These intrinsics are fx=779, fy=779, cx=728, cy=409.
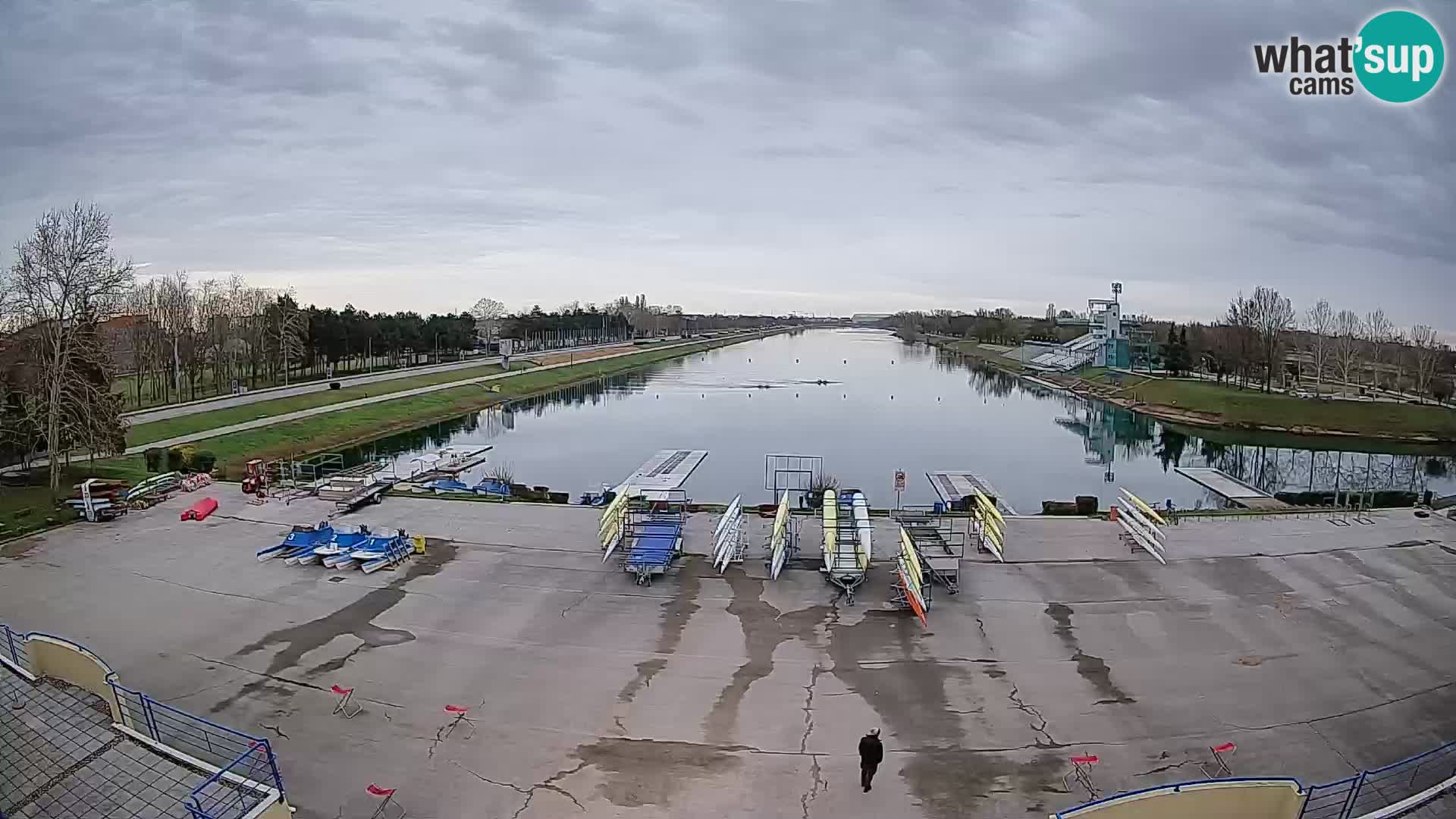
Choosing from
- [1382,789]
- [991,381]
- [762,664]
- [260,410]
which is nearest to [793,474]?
[762,664]

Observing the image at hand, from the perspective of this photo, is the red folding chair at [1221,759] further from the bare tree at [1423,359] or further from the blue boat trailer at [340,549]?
the bare tree at [1423,359]

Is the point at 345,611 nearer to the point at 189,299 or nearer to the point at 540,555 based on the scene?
the point at 540,555

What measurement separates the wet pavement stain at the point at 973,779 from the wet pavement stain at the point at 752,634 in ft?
8.17

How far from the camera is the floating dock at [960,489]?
2597 cm

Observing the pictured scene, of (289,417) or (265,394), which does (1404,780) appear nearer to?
(289,417)

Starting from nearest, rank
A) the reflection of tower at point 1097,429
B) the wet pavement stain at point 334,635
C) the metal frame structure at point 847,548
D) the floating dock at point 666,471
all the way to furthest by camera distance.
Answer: the wet pavement stain at point 334,635
the metal frame structure at point 847,548
the floating dock at point 666,471
the reflection of tower at point 1097,429

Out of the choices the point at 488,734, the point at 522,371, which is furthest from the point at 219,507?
the point at 522,371

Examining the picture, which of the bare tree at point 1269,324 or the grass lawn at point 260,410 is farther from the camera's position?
the bare tree at point 1269,324

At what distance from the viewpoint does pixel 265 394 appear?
50.6 meters

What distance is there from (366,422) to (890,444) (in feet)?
101

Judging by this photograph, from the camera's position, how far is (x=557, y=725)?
10.4 metres

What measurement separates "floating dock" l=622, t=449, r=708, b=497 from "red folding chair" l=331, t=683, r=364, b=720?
15.0 metres

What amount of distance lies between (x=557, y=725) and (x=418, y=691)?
2358 mm

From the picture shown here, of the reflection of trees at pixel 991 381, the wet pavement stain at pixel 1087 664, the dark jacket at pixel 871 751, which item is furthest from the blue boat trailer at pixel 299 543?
the reflection of trees at pixel 991 381
